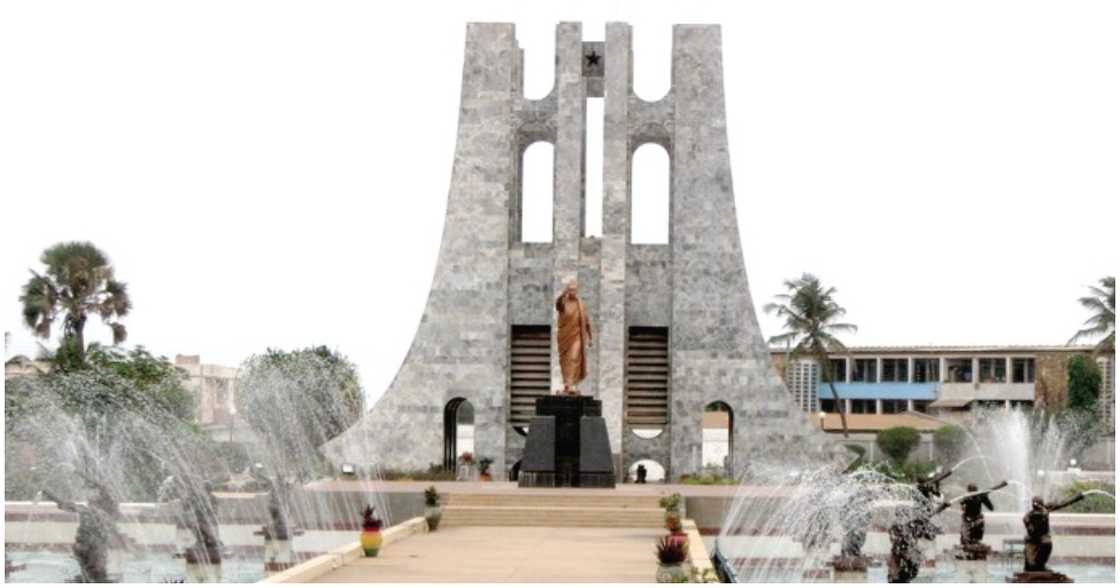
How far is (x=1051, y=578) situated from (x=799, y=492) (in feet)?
41.3

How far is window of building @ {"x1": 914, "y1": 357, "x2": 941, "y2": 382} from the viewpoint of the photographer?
86.5 m

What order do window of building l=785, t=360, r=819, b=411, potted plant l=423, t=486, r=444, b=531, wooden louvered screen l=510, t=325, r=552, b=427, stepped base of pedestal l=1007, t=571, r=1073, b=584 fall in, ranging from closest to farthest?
1. stepped base of pedestal l=1007, t=571, r=1073, b=584
2. potted plant l=423, t=486, r=444, b=531
3. wooden louvered screen l=510, t=325, r=552, b=427
4. window of building l=785, t=360, r=819, b=411

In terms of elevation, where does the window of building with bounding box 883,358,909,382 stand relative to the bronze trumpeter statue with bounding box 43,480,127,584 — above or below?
above

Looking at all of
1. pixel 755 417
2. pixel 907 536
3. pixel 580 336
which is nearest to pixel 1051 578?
pixel 907 536

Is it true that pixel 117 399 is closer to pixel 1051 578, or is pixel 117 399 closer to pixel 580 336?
pixel 580 336

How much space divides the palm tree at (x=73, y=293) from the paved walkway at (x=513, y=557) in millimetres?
23583

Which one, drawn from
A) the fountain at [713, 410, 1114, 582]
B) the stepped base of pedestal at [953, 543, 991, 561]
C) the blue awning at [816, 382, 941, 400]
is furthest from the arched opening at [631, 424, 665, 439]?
the blue awning at [816, 382, 941, 400]

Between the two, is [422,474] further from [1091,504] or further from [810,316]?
[810,316]

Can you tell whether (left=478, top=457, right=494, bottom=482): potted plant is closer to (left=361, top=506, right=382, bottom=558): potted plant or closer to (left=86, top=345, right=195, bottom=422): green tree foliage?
(left=86, top=345, right=195, bottom=422): green tree foliage

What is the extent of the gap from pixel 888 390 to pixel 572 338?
56987mm

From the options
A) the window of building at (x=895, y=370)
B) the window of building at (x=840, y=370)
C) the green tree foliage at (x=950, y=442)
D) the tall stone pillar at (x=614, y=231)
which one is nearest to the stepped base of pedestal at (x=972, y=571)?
the tall stone pillar at (x=614, y=231)

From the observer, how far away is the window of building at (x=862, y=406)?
88688 mm

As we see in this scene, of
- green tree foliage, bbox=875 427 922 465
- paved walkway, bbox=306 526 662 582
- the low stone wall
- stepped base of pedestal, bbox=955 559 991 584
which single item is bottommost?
stepped base of pedestal, bbox=955 559 991 584

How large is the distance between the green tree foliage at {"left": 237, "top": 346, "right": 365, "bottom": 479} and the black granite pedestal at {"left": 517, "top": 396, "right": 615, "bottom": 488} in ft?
41.2
